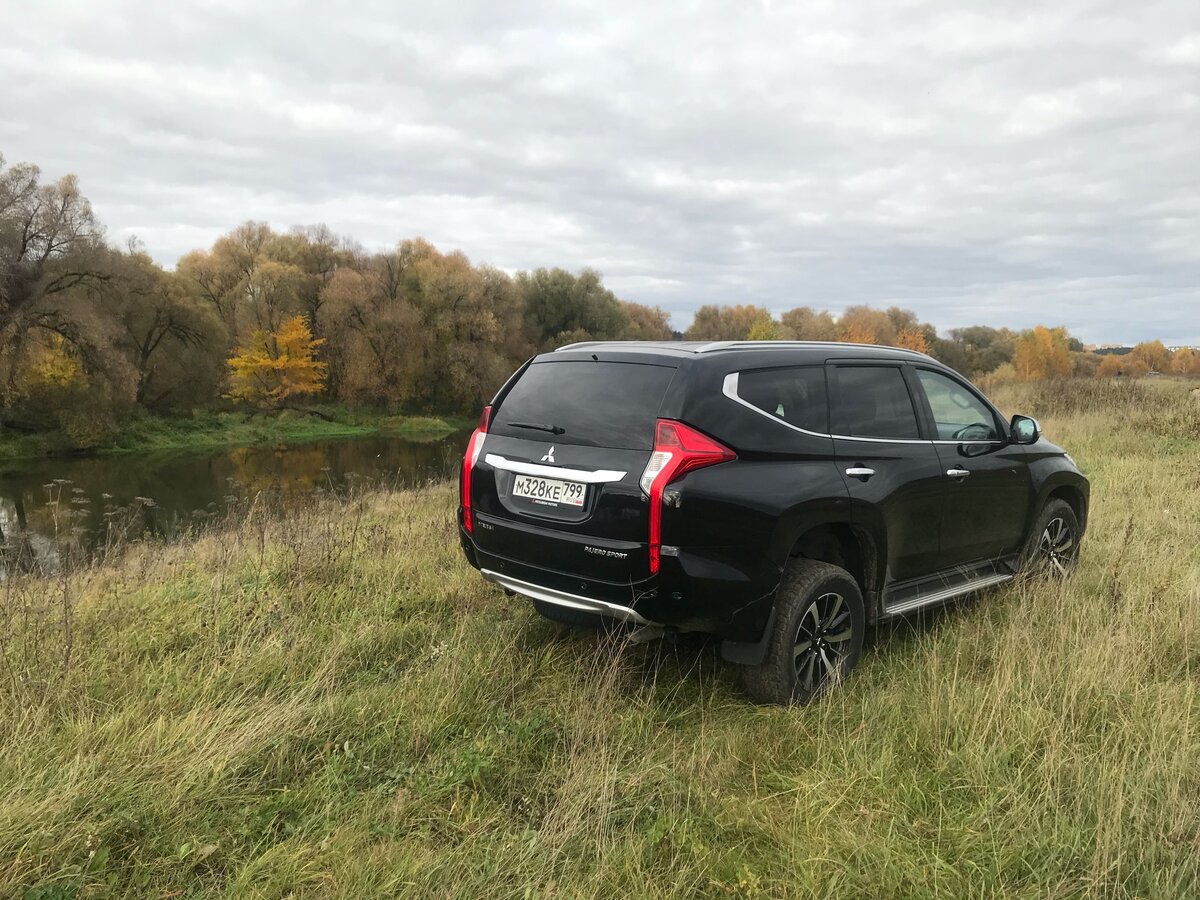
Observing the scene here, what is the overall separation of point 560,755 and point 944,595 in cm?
265

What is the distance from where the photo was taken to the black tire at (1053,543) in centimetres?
527

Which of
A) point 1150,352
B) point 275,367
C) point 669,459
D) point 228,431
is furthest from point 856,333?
point 669,459

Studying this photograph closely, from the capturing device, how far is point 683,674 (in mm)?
4102

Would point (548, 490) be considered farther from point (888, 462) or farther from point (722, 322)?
point (722, 322)

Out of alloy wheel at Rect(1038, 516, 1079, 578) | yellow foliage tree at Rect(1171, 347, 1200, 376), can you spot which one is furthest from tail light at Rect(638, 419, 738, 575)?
yellow foliage tree at Rect(1171, 347, 1200, 376)

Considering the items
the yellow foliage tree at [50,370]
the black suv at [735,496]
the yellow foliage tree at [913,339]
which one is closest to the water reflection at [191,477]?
the yellow foliage tree at [50,370]

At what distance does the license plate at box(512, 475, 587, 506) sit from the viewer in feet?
11.3

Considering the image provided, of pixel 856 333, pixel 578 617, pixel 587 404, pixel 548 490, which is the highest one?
pixel 856 333

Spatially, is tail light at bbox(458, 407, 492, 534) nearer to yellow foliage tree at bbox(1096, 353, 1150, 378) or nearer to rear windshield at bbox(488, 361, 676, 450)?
rear windshield at bbox(488, 361, 676, 450)

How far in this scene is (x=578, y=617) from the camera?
141 inches

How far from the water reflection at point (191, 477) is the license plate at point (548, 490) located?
1115cm

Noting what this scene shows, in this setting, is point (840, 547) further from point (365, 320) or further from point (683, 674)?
point (365, 320)

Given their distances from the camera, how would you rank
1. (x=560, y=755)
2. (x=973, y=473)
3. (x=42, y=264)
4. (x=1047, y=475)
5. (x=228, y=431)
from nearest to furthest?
(x=560, y=755) → (x=973, y=473) → (x=1047, y=475) → (x=42, y=264) → (x=228, y=431)

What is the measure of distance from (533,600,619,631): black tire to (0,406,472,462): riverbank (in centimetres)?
3336
